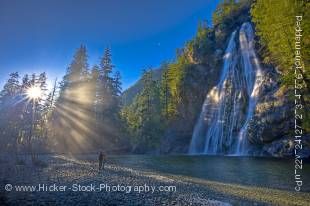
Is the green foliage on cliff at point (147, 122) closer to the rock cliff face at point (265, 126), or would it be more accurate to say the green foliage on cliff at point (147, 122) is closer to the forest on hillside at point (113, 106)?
the forest on hillside at point (113, 106)

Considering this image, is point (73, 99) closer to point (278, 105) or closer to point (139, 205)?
point (278, 105)

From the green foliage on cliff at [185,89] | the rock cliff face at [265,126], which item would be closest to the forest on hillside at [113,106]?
the green foliage on cliff at [185,89]

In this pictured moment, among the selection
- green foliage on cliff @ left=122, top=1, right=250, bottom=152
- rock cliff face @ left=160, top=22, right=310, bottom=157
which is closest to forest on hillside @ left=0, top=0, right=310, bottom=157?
green foliage on cliff @ left=122, top=1, right=250, bottom=152

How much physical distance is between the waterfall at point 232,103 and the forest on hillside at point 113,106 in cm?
266

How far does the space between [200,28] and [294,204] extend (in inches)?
2827

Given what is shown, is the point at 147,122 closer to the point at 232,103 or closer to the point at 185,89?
the point at 185,89

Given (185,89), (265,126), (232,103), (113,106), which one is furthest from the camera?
(185,89)

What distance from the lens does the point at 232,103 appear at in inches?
2117

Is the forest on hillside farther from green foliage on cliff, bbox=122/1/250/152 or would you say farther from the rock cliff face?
the rock cliff face

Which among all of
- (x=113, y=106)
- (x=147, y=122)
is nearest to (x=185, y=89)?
(x=147, y=122)

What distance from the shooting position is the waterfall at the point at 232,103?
49.1 meters

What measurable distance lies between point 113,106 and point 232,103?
997 inches

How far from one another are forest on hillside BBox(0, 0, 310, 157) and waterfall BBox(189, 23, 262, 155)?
2.66 metres

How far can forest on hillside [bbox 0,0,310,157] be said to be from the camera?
2331 inches
